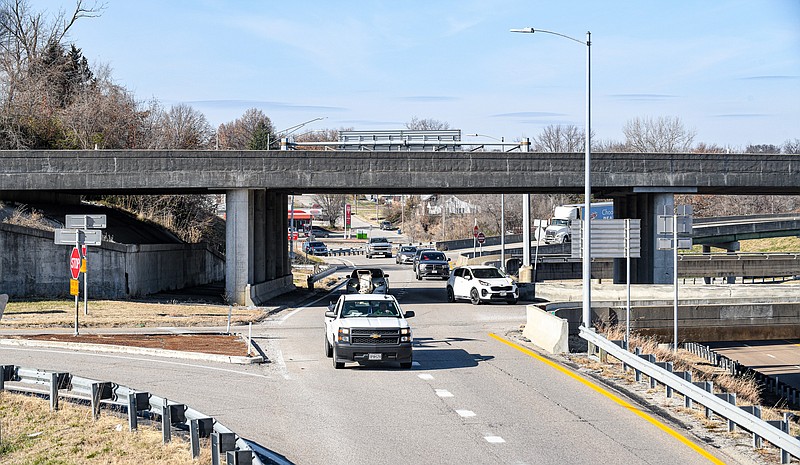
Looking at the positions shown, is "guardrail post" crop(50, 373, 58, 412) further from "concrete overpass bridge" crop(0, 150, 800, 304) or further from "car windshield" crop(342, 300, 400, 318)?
"concrete overpass bridge" crop(0, 150, 800, 304)

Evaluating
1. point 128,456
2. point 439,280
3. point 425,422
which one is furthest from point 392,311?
point 439,280

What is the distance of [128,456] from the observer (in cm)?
1209

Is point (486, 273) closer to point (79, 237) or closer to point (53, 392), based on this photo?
point (79, 237)

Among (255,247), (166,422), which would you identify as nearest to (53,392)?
(166,422)

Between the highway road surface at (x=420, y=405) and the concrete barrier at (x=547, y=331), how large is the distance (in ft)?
1.88

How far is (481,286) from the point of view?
128ft

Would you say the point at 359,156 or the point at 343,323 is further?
the point at 359,156

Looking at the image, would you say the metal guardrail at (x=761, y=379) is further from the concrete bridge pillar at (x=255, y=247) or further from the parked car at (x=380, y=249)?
the parked car at (x=380, y=249)

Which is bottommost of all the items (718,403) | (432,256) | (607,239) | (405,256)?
(405,256)

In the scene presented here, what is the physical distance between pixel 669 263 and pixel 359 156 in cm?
1588

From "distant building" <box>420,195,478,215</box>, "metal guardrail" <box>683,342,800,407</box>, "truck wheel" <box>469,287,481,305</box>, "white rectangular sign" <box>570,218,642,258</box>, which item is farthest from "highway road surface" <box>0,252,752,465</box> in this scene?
"distant building" <box>420,195,478,215</box>

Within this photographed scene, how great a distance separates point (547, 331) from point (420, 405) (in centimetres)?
893

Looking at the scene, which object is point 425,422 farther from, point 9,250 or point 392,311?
point 9,250

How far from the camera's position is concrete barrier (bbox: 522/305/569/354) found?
22328 millimetres
